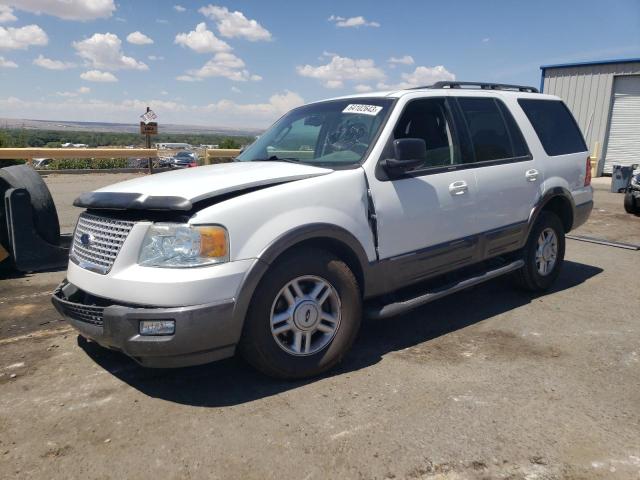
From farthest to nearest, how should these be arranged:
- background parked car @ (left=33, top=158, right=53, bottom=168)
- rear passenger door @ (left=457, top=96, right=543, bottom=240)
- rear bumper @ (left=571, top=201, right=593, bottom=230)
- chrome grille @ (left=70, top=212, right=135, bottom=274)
A: background parked car @ (left=33, top=158, right=53, bottom=168) < rear bumper @ (left=571, top=201, right=593, bottom=230) < rear passenger door @ (left=457, top=96, right=543, bottom=240) < chrome grille @ (left=70, top=212, right=135, bottom=274)

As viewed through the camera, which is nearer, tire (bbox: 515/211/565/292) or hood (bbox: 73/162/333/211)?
hood (bbox: 73/162/333/211)

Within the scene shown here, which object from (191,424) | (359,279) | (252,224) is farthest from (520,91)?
(191,424)

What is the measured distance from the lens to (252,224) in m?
3.17

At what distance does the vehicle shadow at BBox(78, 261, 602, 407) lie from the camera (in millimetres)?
3379

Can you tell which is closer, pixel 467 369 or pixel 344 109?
pixel 467 369

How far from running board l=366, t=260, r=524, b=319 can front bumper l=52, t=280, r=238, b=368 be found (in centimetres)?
112

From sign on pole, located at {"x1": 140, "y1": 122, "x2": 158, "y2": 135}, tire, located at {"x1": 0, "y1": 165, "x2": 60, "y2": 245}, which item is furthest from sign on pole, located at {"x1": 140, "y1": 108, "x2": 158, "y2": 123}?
tire, located at {"x1": 0, "y1": 165, "x2": 60, "y2": 245}

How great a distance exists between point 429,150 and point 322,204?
1261mm

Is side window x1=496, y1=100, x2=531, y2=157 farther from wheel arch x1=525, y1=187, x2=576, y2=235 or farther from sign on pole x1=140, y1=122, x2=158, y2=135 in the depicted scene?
sign on pole x1=140, y1=122, x2=158, y2=135

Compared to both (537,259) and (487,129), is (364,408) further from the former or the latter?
(537,259)

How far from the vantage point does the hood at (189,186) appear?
311cm

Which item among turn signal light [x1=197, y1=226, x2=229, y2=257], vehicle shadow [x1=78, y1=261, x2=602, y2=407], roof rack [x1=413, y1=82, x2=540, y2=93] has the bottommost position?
vehicle shadow [x1=78, y1=261, x2=602, y2=407]

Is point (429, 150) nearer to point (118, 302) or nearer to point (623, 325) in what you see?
point (623, 325)

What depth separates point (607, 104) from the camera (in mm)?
20016
